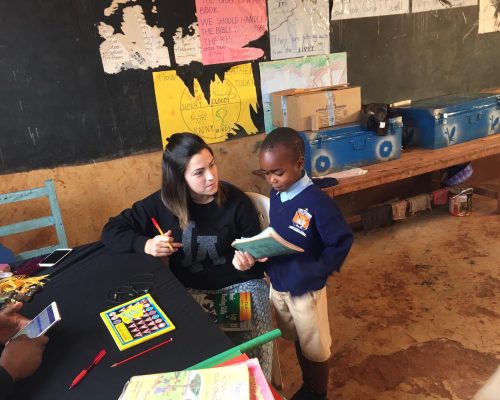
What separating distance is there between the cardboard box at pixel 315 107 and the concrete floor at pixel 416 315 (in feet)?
3.31

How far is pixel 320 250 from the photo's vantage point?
4.83 feet

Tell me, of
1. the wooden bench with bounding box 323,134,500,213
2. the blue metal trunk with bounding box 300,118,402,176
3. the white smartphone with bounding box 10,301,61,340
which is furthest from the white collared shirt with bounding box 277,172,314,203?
the blue metal trunk with bounding box 300,118,402,176

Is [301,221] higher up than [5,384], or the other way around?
[301,221]

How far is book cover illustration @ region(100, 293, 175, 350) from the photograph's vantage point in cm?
109

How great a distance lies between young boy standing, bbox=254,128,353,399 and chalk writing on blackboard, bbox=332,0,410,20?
6.19 ft

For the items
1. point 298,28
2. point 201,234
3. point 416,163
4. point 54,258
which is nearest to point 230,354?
point 201,234

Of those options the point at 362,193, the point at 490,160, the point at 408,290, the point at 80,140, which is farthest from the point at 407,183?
the point at 80,140

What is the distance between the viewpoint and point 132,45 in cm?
236

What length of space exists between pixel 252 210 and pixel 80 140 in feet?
3.96

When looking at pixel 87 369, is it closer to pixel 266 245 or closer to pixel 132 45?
pixel 266 245

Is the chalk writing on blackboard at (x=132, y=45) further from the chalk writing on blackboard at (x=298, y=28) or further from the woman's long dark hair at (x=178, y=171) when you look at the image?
the woman's long dark hair at (x=178, y=171)

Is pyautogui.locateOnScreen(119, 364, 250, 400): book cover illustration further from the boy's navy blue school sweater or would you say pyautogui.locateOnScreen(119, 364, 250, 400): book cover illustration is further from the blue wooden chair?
the blue wooden chair

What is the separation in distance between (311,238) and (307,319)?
29cm

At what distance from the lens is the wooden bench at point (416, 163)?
2623 mm
